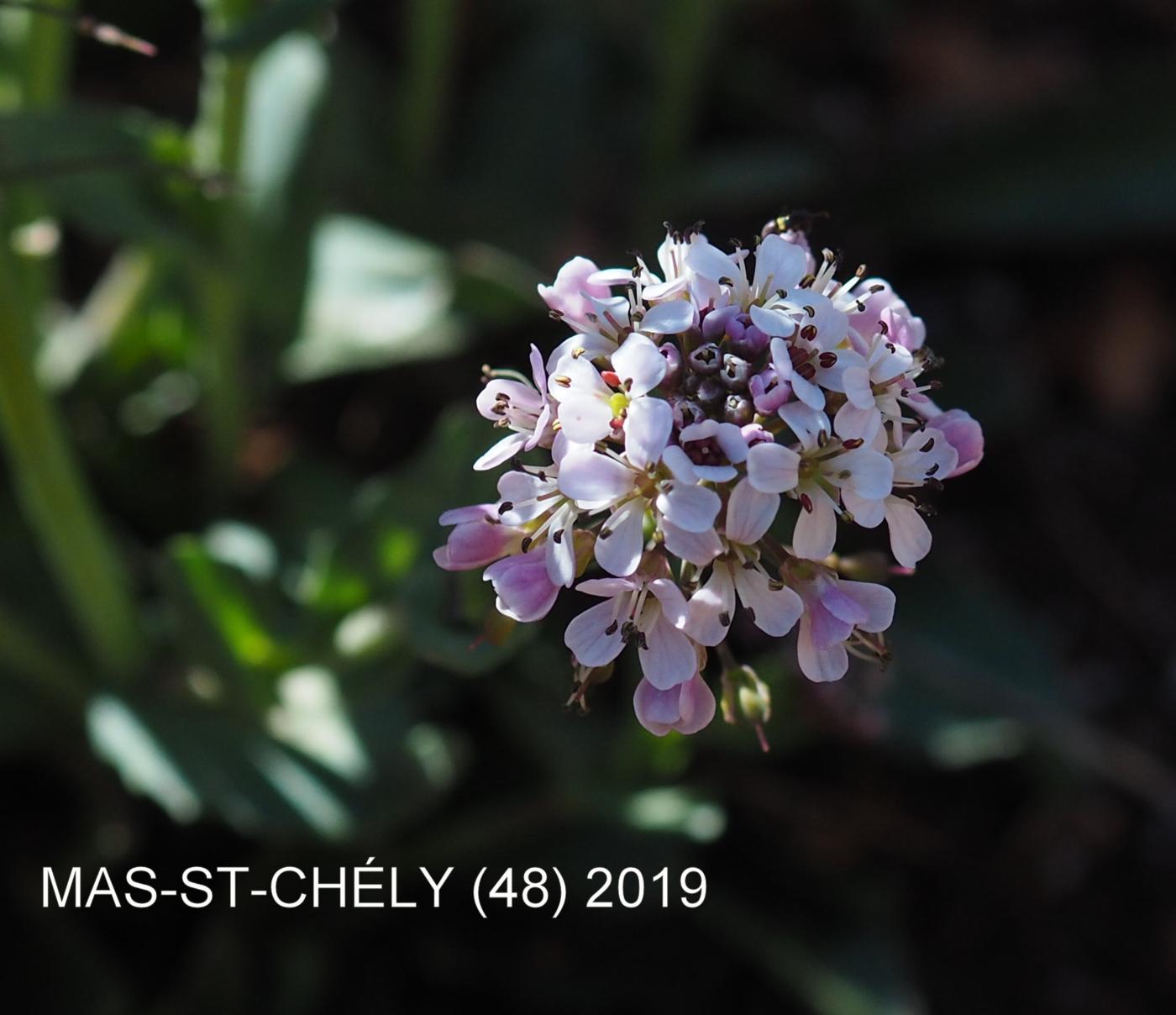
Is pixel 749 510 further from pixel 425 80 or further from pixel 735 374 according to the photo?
pixel 425 80

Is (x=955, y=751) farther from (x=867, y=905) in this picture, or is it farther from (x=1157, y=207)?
(x=1157, y=207)

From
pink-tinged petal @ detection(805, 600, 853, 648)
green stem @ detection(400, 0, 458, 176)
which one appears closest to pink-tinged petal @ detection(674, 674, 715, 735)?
pink-tinged petal @ detection(805, 600, 853, 648)

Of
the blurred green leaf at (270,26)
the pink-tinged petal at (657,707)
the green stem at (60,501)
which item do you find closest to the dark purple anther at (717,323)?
the pink-tinged petal at (657,707)

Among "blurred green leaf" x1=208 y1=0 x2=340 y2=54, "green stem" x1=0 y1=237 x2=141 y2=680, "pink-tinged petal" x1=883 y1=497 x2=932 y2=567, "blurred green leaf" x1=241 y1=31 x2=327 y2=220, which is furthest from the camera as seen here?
"blurred green leaf" x1=241 y1=31 x2=327 y2=220

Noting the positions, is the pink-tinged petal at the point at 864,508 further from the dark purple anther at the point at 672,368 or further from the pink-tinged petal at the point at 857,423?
the dark purple anther at the point at 672,368

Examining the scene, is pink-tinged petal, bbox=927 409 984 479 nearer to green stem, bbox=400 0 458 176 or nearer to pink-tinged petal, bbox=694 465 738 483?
pink-tinged petal, bbox=694 465 738 483

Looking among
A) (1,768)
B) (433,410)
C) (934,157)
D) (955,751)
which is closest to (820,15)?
(934,157)

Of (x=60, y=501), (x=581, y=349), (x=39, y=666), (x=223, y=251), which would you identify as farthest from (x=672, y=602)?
(x=39, y=666)
